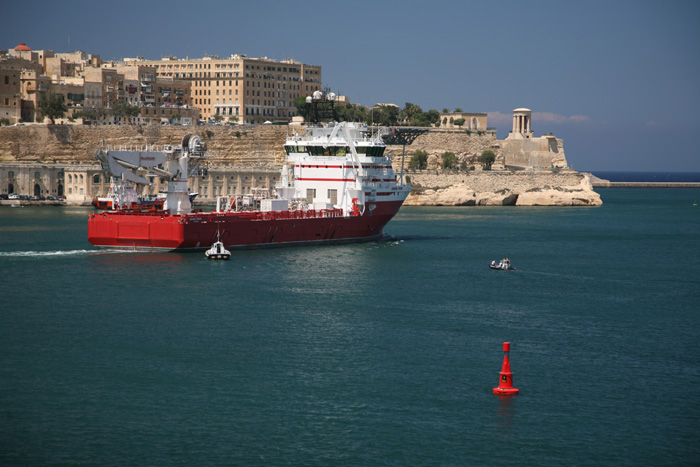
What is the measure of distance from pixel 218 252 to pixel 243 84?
88.9 m

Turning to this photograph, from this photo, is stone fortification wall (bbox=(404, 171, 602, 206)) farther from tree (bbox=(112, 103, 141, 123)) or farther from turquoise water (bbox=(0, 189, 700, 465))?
turquoise water (bbox=(0, 189, 700, 465))

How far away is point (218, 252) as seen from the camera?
42500 millimetres

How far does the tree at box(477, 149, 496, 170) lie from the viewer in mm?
111250

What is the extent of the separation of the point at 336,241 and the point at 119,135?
2546 inches

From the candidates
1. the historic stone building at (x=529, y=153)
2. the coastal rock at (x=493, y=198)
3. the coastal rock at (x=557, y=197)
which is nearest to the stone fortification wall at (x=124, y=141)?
the coastal rock at (x=493, y=198)

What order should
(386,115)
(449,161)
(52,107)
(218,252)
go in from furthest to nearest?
(386,115), (449,161), (52,107), (218,252)

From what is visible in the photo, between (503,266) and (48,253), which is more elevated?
(48,253)

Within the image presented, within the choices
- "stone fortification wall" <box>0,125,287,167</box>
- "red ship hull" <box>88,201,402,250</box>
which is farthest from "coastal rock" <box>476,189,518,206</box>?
"red ship hull" <box>88,201,402,250</box>

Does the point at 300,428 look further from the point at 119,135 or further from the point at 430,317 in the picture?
the point at 119,135

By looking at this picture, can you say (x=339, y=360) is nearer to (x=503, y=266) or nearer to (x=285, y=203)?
(x=503, y=266)

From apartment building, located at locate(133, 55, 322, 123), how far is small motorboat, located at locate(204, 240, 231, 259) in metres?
86.2

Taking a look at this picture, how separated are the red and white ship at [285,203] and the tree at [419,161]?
2087 inches

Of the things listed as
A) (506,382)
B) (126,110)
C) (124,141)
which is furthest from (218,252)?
(126,110)

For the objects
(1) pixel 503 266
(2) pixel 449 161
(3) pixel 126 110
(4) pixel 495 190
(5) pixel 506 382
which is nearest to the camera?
(5) pixel 506 382
